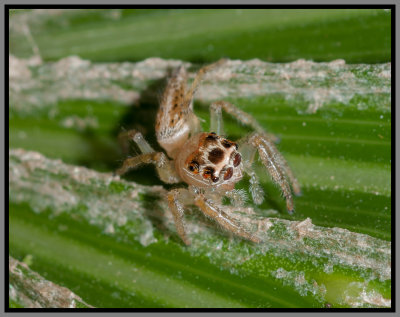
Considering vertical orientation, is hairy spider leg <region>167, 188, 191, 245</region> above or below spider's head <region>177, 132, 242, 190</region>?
below

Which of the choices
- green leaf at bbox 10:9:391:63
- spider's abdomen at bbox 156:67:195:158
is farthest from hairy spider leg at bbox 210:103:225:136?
green leaf at bbox 10:9:391:63

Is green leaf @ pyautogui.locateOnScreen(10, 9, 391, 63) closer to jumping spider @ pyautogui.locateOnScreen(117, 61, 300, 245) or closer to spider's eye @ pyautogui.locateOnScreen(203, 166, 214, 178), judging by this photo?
jumping spider @ pyautogui.locateOnScreen(117, 61, 300, 245)

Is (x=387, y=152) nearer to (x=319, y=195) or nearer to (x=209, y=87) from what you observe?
(x=319, y=195)

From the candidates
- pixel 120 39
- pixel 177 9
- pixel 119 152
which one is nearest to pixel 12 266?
pixel 119 152

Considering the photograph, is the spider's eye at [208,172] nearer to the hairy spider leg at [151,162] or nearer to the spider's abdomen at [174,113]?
the hairy spider leg at [151,162]

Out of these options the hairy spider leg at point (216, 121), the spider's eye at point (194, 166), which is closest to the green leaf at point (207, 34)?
the hairy spider leg at point (216, 121)

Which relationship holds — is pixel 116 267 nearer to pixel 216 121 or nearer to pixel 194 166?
pixel 194 166

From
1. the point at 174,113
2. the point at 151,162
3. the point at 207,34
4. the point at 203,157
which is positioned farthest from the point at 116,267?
the point at 207,34
